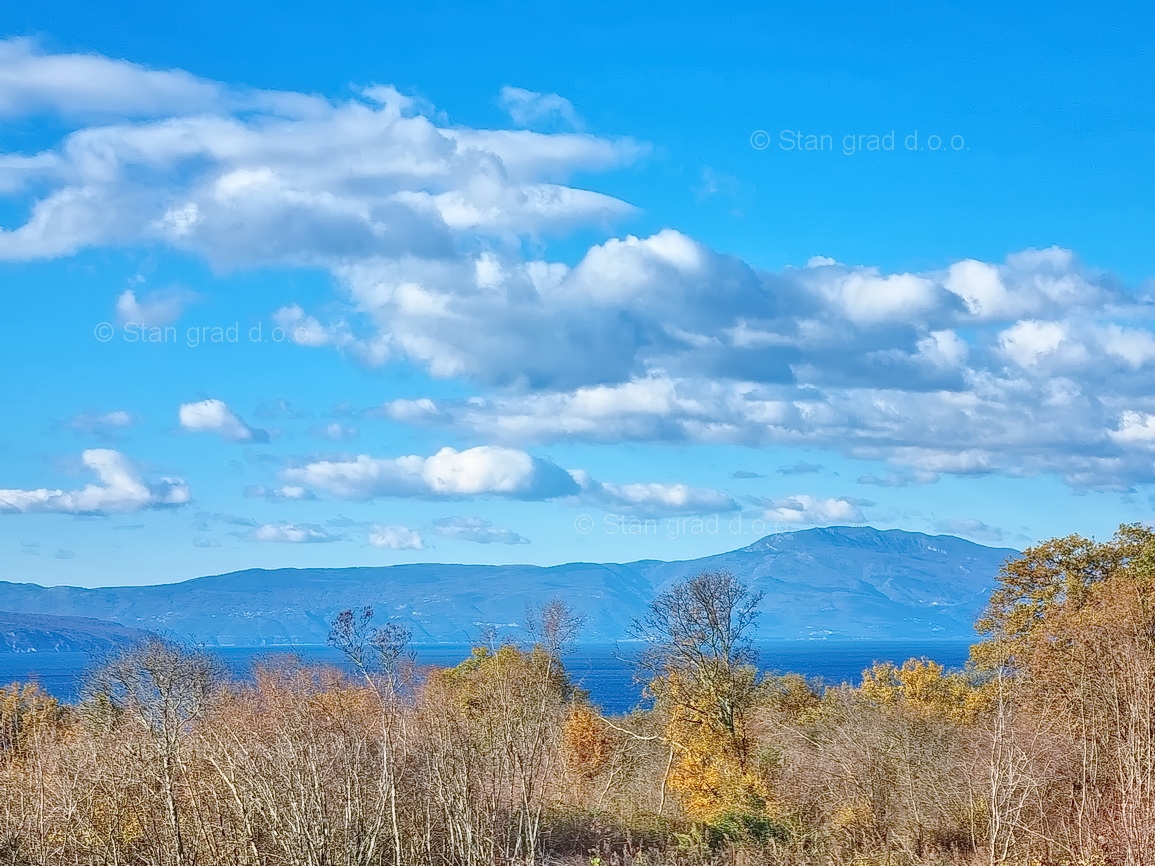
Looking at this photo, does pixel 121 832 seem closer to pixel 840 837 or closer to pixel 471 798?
pixel 471 798

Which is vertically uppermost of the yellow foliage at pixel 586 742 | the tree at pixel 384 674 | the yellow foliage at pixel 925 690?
the tree at pixel 384 674

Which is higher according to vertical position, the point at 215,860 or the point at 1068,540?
the point at 1068,540

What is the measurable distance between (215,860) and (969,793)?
17.9 m

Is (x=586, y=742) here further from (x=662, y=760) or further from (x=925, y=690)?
(x=925, y=690)

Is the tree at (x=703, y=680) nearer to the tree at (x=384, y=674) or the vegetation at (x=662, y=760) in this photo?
the vegetation at (x=662, y=760)

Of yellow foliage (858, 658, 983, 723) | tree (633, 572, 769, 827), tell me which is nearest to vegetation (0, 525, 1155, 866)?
tree (633, 572, 769, 827)

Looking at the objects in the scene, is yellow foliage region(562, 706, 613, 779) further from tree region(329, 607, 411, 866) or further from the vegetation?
tree region(329, 607, 411, 866)

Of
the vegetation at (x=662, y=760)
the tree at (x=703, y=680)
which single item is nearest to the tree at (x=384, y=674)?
the vegetation at (x=662, y=760)

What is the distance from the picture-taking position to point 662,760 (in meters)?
42.7

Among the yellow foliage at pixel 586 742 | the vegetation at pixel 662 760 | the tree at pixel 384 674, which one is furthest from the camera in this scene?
the yellow foliage at pixel 586 742

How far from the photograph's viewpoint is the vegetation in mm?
14742

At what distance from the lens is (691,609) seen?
129 ft

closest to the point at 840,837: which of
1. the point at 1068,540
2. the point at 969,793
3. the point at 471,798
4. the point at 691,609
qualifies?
the point at 969,793

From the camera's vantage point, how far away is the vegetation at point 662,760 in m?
14.7
